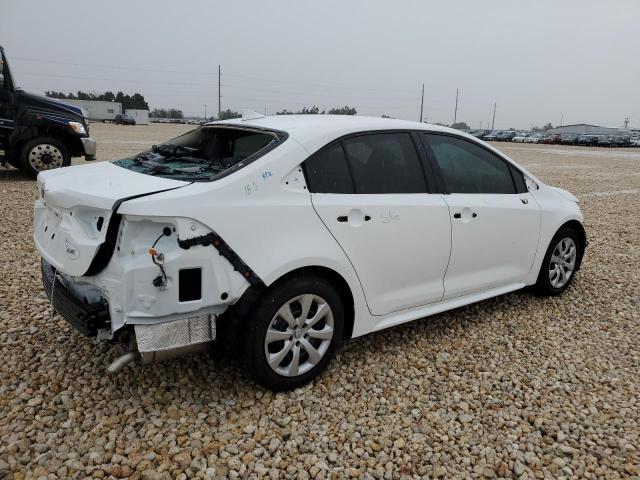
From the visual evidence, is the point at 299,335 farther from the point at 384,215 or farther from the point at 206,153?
the point at 206,153

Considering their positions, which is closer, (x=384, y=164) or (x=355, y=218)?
(x=355, y=218)

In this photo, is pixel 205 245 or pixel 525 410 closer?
pixel 205 245

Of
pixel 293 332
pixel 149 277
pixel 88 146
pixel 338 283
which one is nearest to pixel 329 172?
pixel 338 283

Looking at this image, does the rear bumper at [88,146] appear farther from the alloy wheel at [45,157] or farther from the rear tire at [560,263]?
the rear tire at [560,263]

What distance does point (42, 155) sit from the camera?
968cm

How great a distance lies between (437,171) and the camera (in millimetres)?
3480

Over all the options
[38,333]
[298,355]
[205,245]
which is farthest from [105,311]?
[38,333]

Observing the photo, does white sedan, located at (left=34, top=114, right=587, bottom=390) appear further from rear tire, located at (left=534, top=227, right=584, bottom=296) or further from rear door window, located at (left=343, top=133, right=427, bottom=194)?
rear tire, located at (left=534, top=227, right=584, bottom=296)

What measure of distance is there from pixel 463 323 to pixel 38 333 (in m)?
3.20

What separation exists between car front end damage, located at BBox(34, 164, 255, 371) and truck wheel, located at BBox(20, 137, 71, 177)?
8203mm

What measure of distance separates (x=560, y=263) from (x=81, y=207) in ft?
13.1

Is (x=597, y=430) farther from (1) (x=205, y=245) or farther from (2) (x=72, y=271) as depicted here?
(2) (x=72, y=271)

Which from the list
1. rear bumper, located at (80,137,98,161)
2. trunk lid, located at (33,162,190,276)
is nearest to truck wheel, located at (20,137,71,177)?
rear bumper, located at (80,137,98,161)

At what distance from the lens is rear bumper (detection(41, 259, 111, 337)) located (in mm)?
2484
